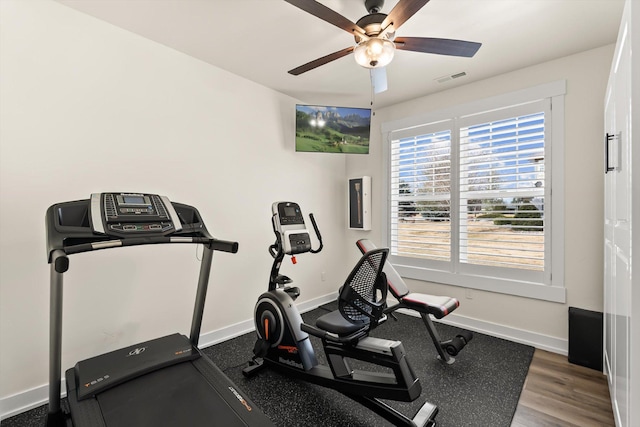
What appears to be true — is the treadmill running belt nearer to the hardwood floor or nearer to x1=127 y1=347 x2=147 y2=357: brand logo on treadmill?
x1=127 y1=347 x2=147 y2=357: brand logo on treadmill

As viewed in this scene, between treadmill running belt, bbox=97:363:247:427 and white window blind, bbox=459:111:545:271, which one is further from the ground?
white window blind, bbox=459:111:545:271

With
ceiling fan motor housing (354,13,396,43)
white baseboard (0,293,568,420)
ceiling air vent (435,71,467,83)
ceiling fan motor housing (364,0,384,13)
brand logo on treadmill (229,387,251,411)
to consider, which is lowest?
white baseboard (0,293,568,420)

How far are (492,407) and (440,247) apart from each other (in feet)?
6.22

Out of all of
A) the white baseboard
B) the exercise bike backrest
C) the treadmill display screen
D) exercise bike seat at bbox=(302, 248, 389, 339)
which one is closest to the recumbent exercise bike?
exercise bike seat at bbox=(302, 248, 389, 339)

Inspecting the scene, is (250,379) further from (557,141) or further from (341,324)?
(557,141)

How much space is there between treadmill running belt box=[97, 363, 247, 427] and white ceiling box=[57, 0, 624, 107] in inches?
100

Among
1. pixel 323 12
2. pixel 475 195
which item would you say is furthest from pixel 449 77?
pixel 323 12

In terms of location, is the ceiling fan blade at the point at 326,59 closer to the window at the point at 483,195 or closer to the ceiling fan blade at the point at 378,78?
the ceiling fan blade at the point at 378,78

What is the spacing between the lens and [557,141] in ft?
9.28

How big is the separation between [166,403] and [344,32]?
2.88 m

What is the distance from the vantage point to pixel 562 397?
6.91 feet

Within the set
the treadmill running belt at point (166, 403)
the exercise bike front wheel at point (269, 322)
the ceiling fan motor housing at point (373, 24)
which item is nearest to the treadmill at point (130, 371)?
the treadmill running belt at point (166, 403)

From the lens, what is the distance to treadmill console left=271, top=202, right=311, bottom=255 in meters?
2.54

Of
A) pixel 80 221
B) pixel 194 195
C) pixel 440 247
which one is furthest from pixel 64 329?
pixel 440 247
